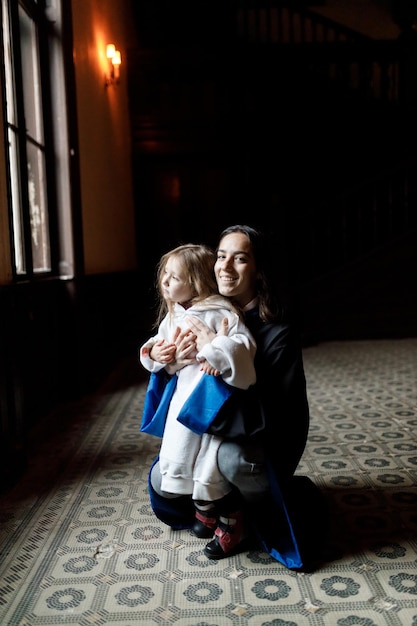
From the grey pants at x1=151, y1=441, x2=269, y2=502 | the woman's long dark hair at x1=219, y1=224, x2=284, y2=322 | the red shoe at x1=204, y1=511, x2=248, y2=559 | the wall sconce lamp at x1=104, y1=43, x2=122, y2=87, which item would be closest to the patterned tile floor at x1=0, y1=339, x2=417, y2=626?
the red shoe at x1=204, y1=511, x2=248, y2=559

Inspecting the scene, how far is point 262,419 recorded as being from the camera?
1.89 meters

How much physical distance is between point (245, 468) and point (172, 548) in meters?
0.48

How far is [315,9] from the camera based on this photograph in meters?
10.2

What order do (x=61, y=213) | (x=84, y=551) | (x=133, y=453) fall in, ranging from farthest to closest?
(x=61, y=213) → (x=133, y=453) → (x=84, y=551)

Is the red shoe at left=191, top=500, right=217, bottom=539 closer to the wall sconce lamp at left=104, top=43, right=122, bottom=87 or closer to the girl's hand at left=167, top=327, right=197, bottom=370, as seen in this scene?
the girl's hand at left=167, top=327, right=197, bottom=370

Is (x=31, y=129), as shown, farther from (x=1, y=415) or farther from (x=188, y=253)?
(x=188, y=253)

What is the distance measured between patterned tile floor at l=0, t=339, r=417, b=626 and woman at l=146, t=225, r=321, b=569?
10cm

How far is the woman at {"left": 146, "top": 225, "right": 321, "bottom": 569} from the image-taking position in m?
1.90

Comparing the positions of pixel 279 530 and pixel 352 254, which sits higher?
pixel 352 254

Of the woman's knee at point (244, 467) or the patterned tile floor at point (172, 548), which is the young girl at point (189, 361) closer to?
the woman's knee at point (244, 467)

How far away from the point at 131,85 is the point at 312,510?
7.31 metres

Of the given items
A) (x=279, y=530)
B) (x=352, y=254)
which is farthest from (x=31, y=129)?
(x=352, y=254)

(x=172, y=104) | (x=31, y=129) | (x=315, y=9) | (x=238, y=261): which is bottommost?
(x=238, y=261)

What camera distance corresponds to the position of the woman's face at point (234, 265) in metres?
1.95
